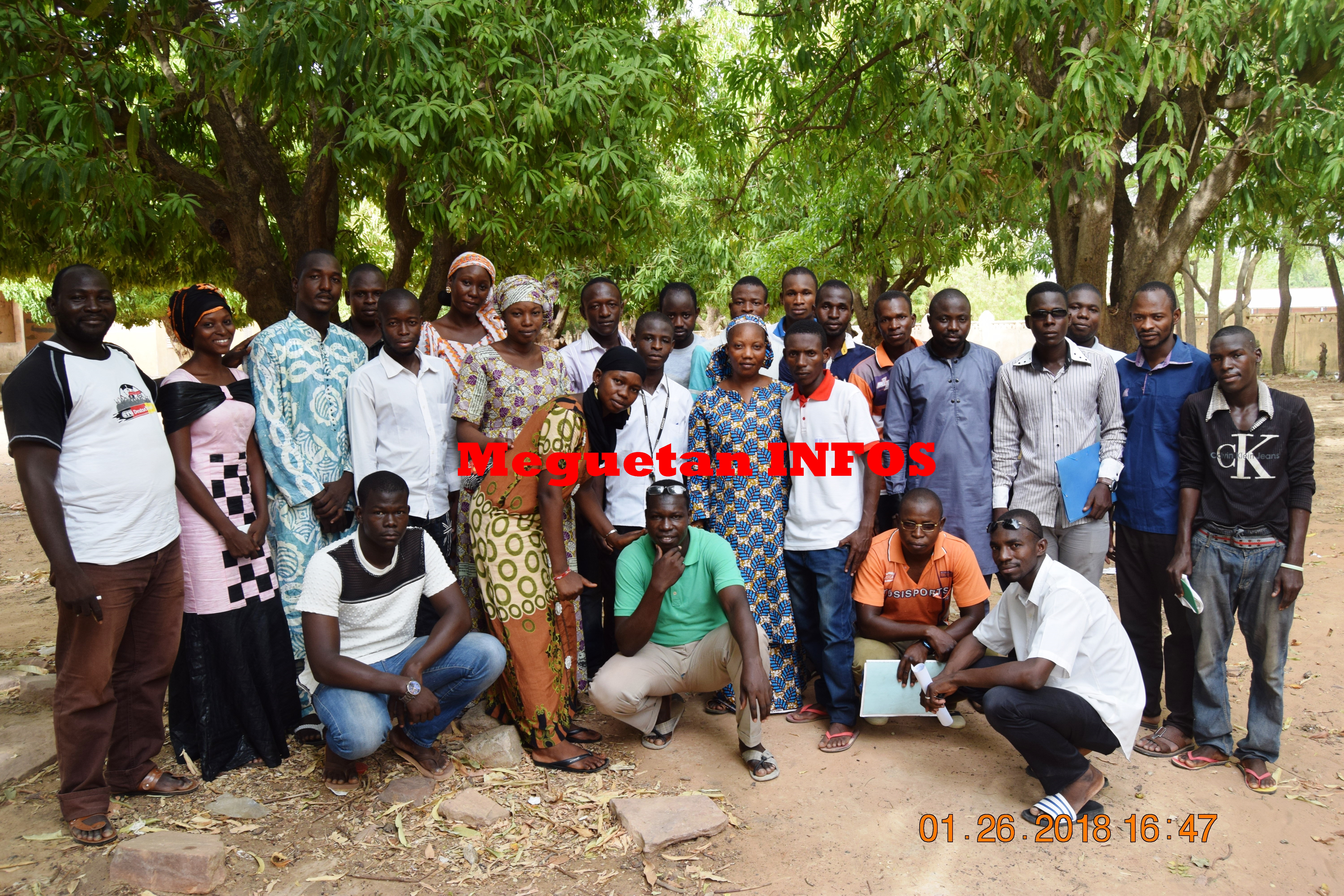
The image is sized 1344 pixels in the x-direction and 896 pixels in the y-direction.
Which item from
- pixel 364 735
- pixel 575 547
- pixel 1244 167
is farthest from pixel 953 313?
pixel 1244 167

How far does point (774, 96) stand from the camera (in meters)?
7.16

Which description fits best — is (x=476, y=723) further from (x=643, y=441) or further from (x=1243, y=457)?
(x=1243, y=457)

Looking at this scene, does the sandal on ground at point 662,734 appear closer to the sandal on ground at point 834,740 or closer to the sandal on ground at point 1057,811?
the sandal on ground at point 834,740

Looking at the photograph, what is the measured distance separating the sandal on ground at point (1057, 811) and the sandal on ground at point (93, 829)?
3380mm

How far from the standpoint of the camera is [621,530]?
422 centimetres

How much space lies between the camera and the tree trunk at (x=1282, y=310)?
20.5 metres

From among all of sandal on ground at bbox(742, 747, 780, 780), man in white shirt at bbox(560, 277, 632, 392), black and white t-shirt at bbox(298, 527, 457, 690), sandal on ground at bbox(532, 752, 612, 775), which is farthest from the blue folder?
black and white t-shirt at bbox(298, 527, 457, 690)

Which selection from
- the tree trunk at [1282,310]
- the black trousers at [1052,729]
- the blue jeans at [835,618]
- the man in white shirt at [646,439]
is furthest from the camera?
the tree trunk at [1282,310]

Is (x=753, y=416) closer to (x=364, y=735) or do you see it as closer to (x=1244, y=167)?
(x=364, y=735)

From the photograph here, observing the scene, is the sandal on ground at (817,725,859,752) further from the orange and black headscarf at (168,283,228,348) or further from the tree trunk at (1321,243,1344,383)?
the tree trunk at (1321,243,1344,383)

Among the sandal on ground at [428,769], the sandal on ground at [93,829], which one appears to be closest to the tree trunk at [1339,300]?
the sandal on ground at [428,769]

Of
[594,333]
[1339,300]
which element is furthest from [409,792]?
[1339,300]

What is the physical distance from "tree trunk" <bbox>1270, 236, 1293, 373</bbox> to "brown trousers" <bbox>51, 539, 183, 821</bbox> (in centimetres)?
2290

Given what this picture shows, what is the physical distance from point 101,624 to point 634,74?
3936 millimetres
